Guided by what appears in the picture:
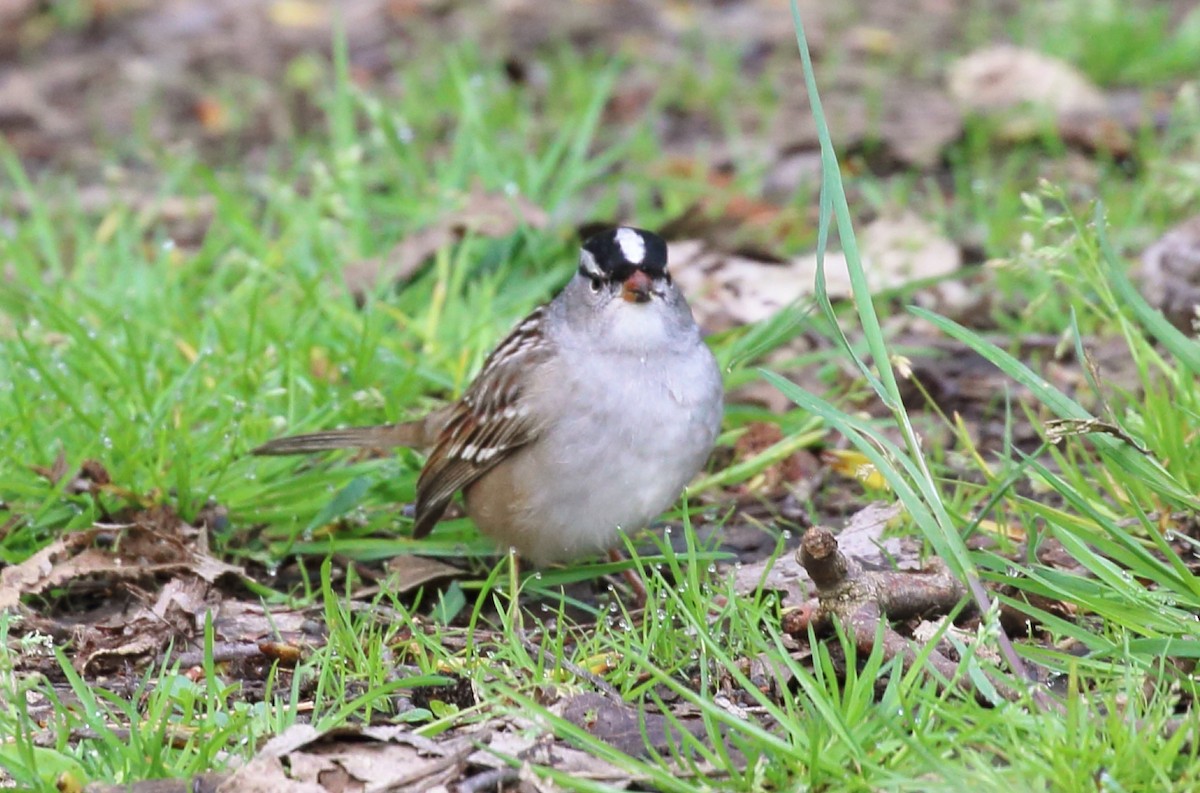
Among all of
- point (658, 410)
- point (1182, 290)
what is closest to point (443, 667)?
point (658, 410)

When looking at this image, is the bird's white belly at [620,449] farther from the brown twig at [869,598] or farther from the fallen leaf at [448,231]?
the fallen leaf at [448,231]

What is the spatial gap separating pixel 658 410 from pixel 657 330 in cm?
20

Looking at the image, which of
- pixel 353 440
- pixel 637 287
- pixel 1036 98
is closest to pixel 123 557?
pixel 353 440

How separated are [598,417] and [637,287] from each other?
0.31 m

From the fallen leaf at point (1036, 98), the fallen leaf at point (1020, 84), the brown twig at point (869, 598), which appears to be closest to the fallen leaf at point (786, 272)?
the fallen leaf at point (1036, 98)

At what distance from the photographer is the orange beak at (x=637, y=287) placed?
3.65m

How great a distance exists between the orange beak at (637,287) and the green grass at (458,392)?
0.31m

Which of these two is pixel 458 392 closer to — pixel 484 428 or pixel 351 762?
pixel 484 428

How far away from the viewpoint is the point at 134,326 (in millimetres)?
4531

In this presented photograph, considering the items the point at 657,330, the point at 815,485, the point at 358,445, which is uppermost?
the point at 657,330

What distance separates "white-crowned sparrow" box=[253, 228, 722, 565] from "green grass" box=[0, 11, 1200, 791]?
0.17 meters

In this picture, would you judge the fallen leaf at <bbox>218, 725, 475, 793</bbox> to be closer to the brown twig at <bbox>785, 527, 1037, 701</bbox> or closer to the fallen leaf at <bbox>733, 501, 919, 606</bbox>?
the brown twig at <bbox>785, 527, 1037, 701</bbox>

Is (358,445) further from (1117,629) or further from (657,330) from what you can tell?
(1117,629)

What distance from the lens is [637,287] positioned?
3.65 meters
